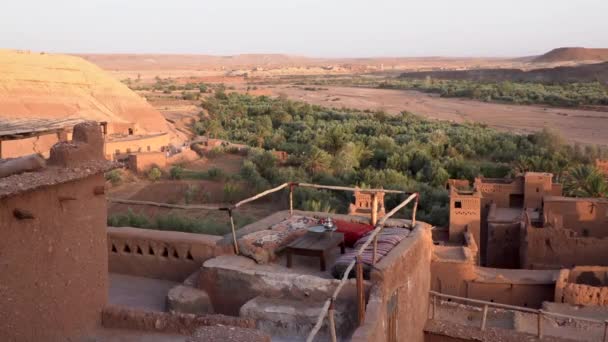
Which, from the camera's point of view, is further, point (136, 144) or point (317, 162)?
point (136, 144)

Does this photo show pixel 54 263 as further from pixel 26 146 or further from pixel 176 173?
pixel 26 146

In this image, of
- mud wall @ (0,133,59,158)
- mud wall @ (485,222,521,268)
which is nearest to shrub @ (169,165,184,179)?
mud wall @ (0,133,59,158)

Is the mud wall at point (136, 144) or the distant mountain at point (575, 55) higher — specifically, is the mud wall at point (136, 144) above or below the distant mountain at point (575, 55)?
below

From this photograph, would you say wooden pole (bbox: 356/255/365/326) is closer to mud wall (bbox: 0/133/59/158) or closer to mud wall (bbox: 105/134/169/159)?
mud wall (bbox: 0/133/59/158)

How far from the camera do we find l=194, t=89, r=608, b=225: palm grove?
21.2 meters

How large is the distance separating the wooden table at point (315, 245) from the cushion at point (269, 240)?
0.62ft

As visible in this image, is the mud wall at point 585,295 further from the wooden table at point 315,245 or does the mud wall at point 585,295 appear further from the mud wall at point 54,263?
the mud wall at point 54,263

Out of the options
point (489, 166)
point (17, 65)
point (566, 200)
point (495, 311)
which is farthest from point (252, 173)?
point (17, 65)

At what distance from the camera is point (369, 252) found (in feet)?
22.1

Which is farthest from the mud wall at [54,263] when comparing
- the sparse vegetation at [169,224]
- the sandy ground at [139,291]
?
the sparse vegetation at [169,224]

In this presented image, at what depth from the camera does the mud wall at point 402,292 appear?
5.67 m

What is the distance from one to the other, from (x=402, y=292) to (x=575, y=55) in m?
144

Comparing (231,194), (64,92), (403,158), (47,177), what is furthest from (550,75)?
(47,177)

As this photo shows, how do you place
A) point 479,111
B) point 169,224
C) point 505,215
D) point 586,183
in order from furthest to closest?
1. point 479,111
2. point 586,183
3. point 505,215
4. point 169,224
